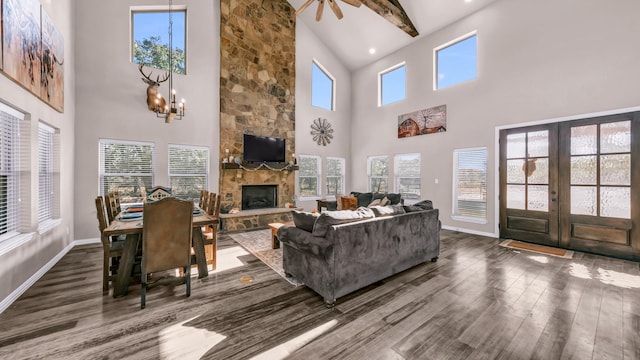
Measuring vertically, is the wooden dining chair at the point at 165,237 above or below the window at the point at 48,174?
below

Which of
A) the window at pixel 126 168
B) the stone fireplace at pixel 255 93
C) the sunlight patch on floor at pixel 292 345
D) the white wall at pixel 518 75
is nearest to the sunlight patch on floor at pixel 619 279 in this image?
the white wall at pixel 518 75

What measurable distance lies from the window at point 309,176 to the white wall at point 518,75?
7.32ft

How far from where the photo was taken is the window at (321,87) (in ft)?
25.8

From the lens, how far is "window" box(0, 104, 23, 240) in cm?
257

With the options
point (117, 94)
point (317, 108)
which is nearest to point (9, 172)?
point (117, 94)

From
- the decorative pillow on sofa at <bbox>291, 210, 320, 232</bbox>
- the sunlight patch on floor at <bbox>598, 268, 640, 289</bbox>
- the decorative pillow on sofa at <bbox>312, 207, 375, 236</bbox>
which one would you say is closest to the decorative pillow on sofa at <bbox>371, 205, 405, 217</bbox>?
the decorative pillow on sofa at <bbox>312, 207, 375, 236</bbox>

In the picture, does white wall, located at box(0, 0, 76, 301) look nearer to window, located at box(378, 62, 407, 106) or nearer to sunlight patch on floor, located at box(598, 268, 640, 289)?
sunlight patch on floor, located at box(598, 268, 640, 289)

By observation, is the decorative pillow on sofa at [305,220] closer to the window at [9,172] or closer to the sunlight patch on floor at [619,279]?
the window at [9,172]

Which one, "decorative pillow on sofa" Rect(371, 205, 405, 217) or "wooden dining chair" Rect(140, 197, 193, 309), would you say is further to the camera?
"decorative pillow on sofa" Rect(371, 205, 405, 217)

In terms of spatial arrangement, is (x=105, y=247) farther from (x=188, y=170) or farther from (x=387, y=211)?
(x=387, y=211)

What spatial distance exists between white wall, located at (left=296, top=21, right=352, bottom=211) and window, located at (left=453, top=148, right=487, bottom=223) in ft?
11.7

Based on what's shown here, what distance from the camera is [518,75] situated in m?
4.91

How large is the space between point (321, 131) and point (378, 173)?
228 centimetres

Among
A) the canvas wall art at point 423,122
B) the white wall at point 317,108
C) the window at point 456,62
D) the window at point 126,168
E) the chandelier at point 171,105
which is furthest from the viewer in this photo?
the white wall at point 317,108
